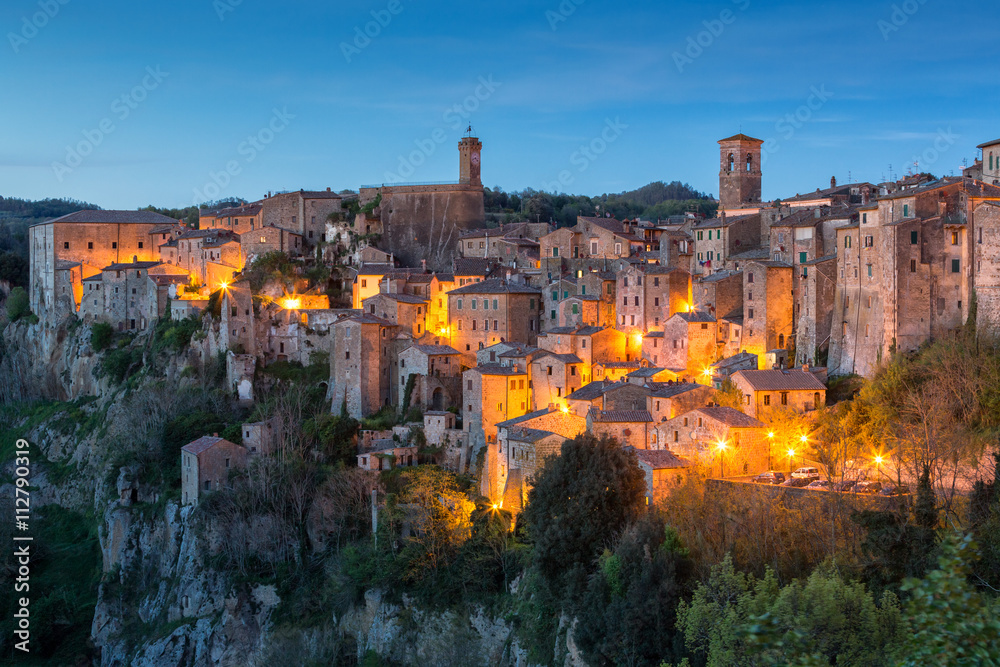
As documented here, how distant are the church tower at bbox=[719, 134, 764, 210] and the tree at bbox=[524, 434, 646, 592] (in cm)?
2356

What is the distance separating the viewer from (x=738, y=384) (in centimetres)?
3559

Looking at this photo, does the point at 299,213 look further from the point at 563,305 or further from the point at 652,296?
the point at 652,296

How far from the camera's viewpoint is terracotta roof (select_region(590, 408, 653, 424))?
35375 millimetres

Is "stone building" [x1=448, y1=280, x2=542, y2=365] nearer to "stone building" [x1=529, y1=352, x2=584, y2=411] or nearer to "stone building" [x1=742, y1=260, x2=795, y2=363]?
"stone building" [x1=529, y1=352, x2=584, y2=411]

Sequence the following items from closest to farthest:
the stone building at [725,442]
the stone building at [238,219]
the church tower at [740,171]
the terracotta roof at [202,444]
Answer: the stone building at [725,442] < the terracotta roof at [202,444] < the church tower at [740,171] < the stone building at [238,219]

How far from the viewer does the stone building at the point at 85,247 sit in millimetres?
65375

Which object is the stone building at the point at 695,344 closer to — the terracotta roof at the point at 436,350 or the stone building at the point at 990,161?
the terracotta roof at the point at 436,350

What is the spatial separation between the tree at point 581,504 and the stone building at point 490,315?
15032mm

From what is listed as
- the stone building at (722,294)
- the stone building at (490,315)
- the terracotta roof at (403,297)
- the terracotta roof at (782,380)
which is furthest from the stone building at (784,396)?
the terracotta roof at (403,297)

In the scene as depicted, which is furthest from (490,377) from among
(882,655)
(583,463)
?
(882,655)

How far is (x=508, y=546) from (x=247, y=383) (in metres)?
18.7

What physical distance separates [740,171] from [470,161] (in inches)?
660

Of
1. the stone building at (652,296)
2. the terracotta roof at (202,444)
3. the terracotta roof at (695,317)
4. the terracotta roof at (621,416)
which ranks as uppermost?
the stone building at (652,296)

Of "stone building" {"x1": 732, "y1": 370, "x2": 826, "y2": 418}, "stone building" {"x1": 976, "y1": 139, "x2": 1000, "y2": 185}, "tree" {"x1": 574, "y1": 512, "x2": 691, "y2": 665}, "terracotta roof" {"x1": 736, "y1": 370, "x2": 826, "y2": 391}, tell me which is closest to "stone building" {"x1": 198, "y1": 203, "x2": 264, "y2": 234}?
"terracotta roof" {"x1": 736, "y1": 370, "x2": 826, "y2": 391}
